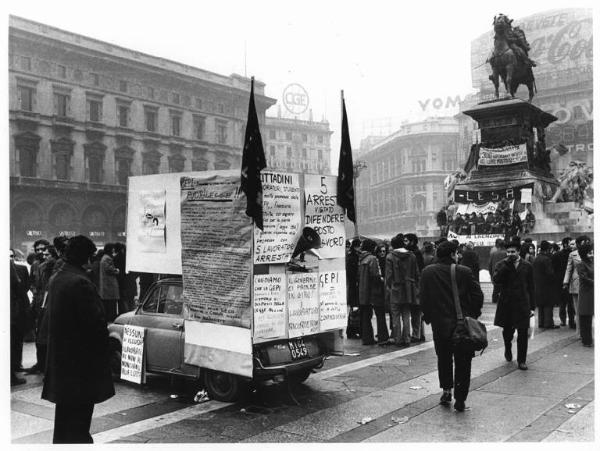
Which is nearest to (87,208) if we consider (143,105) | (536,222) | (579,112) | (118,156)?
(118,156)

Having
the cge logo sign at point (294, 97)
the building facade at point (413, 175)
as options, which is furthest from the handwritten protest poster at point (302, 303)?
the building facade at point (413, 175)

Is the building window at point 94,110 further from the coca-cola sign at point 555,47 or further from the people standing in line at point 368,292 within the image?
the people standing in line at point 368,292

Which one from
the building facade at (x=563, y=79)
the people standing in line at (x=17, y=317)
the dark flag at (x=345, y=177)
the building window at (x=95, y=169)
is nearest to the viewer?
the dark flag at (x=345, y=177)

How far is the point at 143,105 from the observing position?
5059cm

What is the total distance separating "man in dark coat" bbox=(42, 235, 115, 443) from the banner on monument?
64.7 feet

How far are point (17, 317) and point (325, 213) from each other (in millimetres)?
4336

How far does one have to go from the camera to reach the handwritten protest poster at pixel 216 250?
22.0 feet

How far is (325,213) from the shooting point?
7.54 metres

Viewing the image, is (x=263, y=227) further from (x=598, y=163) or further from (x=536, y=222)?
(x=536, y=222)

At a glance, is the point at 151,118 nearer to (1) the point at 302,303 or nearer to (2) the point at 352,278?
(2) the point at 352,278

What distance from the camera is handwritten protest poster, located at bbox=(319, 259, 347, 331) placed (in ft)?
24.8

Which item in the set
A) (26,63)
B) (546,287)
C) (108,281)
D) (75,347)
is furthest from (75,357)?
(26,63)

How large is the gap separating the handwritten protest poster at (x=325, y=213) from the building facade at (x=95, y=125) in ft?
116

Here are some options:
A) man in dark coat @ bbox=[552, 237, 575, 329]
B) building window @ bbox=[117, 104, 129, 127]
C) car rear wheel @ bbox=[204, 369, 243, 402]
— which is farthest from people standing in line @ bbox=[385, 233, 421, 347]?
building window @ bbox=[117, 104, 129, 127]
